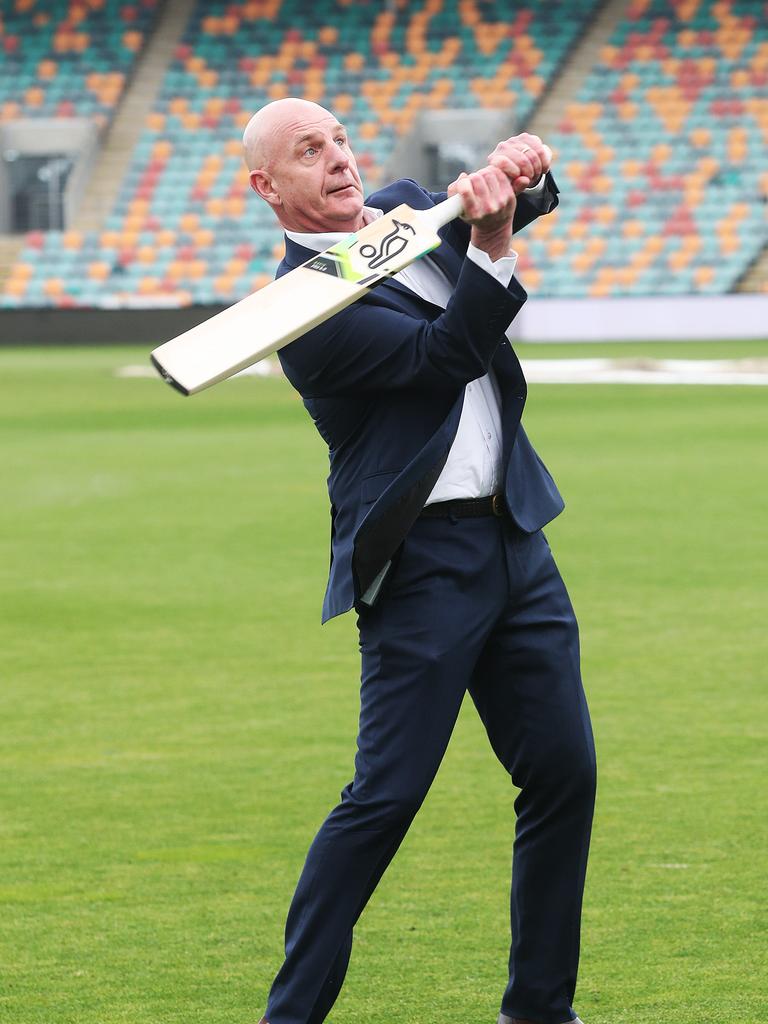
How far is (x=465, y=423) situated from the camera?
133 inches

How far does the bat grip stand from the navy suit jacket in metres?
0.09

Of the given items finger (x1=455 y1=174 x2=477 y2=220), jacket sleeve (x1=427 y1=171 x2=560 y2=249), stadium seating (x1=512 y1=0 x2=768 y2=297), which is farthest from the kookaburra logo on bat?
stadium seating (x1=512 y1=0 x2=768 y2=297)

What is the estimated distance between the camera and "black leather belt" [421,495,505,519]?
11.0 ft

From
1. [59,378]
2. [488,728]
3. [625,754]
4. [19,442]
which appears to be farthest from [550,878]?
[59,378]

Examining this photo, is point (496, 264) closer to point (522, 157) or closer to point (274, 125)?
point (522, 157)

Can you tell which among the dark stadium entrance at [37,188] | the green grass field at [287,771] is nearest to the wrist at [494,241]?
the green grass field at [287,771]

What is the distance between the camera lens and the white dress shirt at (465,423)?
3.34 meters

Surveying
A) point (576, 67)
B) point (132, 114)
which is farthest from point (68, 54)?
point (576, 67)

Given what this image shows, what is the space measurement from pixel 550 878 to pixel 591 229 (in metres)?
32.7

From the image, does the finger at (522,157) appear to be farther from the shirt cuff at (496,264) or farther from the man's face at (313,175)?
the man's face at (313,175)

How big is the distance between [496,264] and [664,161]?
3404 centimetres

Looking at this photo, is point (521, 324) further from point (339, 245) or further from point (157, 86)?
point (339, 245)

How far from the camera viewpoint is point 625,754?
589 cm

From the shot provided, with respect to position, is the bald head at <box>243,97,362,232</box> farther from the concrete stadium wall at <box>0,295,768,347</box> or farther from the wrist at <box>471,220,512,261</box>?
the concrete stadium wall at <box>0,295,768,347</box>
